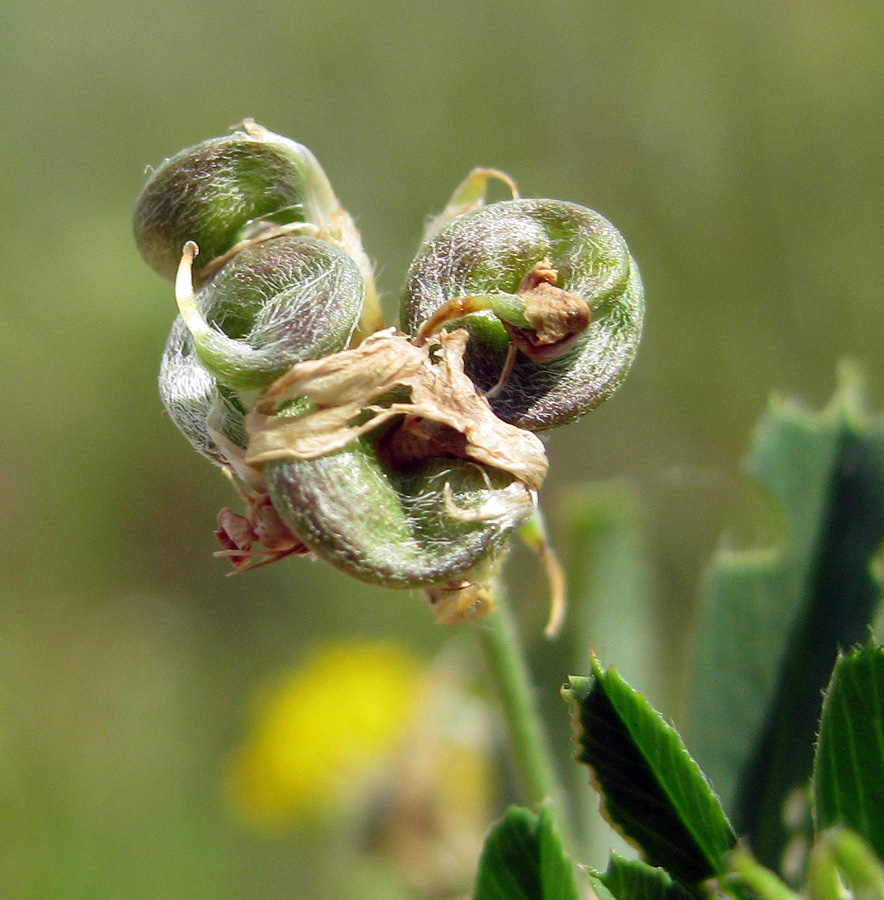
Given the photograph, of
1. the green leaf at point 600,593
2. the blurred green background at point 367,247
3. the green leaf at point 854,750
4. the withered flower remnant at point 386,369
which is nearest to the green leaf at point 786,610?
the green leaf at point 600,593

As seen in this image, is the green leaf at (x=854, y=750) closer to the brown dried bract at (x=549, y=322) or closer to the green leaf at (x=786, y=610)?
the brown dried bract at (x=549, y=322)

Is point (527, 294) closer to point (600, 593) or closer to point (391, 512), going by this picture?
point (391, 512)

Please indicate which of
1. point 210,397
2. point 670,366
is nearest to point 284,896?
point 670,366

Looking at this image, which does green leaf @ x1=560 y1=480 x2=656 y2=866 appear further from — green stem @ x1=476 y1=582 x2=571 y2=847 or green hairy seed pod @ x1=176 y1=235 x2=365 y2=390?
green hairy seed pod @ x1=176 y1=235 x2=365 y2=390

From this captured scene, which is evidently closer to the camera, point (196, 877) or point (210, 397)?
point (210, 397)

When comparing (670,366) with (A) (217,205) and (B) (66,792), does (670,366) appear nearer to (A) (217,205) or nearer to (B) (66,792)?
(B) (66,792)

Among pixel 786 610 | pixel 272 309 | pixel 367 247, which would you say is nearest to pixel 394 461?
pixel 272 309
